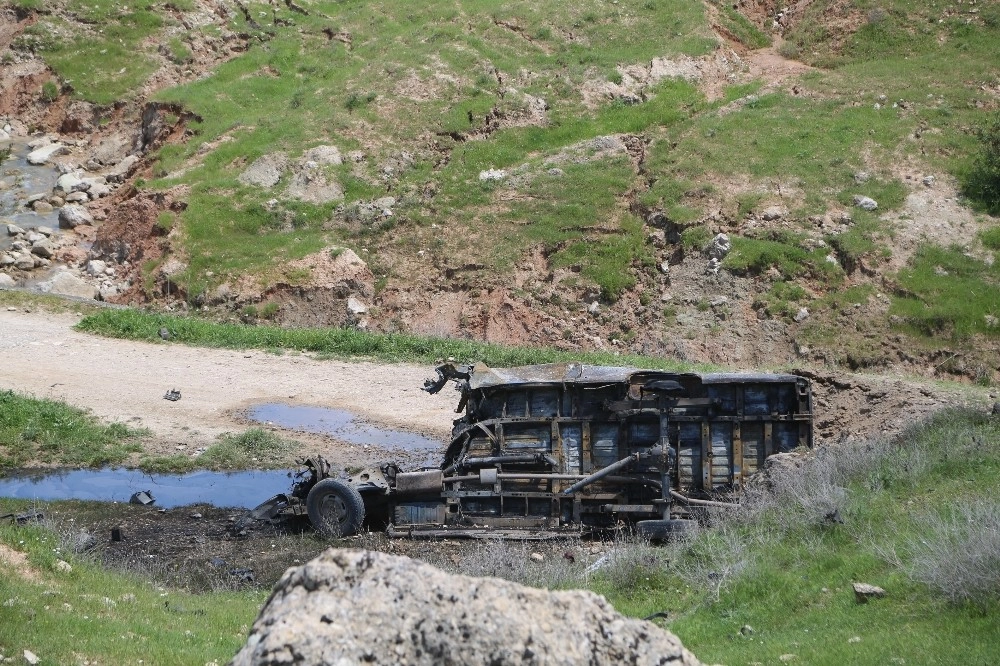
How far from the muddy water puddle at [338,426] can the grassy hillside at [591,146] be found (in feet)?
28.5

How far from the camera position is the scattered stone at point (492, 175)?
38188 millimetres

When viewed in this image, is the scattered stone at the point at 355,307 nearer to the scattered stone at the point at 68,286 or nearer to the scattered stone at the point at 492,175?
the scattered stone at the point at 492,175

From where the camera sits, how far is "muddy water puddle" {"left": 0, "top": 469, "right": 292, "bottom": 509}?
1970 cm

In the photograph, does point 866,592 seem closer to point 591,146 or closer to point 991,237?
point 991,237

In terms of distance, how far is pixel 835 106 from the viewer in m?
39.1

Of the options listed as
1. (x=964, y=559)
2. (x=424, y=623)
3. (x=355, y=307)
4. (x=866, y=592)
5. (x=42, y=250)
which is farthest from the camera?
(x=42, y=250)

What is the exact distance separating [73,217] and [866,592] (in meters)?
37.1

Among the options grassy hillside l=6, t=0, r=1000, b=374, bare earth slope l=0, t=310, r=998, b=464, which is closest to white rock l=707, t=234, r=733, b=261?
grassy hillside l=6, t=0, r=1000, b=374

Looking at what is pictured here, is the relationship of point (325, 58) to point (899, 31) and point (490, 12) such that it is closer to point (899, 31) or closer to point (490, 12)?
point (490, 12)

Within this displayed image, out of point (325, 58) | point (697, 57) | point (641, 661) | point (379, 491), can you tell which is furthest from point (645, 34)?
point (641, 661)

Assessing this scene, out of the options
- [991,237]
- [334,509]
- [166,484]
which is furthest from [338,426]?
[991,237]

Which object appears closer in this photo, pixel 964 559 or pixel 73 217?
pixel 964 559

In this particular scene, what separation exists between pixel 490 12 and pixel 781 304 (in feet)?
71.5

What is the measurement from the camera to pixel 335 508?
17.2m
